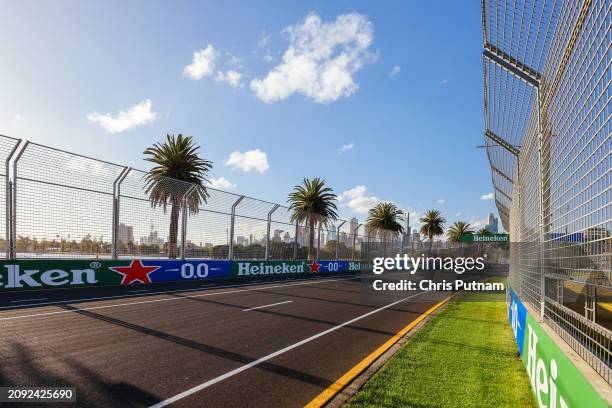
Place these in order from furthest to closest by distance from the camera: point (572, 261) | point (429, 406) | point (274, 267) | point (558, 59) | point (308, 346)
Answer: point (274, 267) → point (308, 346) → point (429, 406) → point (558, 59) → point (572, 261)

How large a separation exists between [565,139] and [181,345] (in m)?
5.82

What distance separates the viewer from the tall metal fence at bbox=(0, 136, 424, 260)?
11805 mm

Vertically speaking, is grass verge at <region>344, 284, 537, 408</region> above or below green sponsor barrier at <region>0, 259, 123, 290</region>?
below

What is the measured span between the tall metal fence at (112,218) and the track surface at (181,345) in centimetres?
183

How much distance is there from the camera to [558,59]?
3.80 m

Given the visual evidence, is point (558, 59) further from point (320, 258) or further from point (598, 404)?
point (320, 258)

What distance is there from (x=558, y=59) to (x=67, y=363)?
6494 millimetres

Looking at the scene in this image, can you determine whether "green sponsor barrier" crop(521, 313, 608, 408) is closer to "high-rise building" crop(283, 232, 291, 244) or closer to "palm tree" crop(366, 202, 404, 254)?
"high-rise building" crop(283, 232, 291, 244)

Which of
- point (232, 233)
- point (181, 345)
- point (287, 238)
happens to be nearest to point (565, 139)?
point (181, 345)

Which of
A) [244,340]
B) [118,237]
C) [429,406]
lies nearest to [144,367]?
[244,340]

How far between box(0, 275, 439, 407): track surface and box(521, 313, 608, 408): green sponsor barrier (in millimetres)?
2275

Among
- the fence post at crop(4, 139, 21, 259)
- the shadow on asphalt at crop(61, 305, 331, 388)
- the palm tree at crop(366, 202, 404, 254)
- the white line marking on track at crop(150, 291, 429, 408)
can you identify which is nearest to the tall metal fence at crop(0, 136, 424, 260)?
the fence post at crop(4, 139, 21, 259)

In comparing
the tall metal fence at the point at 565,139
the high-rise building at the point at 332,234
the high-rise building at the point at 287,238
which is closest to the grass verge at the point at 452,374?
the tall metal fence at the point at 565,139

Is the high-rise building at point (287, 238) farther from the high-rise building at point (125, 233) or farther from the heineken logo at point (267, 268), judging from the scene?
the high-rise building at point (125, 233)
